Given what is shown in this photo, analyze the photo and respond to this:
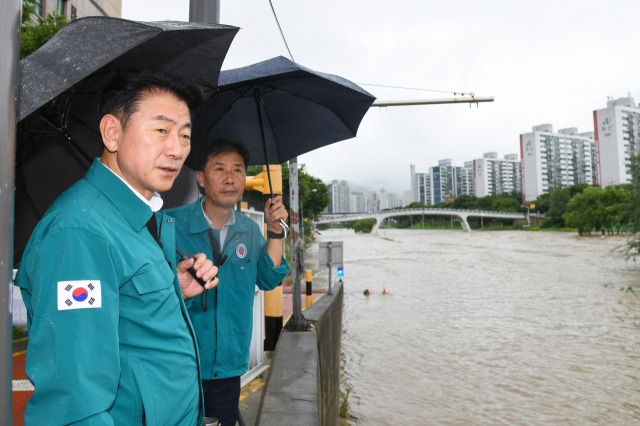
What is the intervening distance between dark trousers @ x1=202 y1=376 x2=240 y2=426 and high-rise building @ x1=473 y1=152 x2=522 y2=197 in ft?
498

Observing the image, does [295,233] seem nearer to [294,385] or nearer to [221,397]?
[294,385]

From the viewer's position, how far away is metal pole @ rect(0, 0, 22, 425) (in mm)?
905

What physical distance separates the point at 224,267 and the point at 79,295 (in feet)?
4.00

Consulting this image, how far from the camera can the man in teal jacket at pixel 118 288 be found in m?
0.88

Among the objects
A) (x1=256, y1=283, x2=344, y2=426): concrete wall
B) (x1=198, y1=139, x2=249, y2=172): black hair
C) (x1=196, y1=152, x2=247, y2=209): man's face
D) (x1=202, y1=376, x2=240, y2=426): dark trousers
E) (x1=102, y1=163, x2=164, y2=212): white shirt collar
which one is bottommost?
(x1=256, y1=283, x2=344, y2=426): concrete wall

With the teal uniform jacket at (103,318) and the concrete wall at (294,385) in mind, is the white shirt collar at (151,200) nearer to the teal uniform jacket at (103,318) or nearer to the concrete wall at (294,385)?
the teal uniform jacket at (103,318)

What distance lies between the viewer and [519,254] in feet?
109

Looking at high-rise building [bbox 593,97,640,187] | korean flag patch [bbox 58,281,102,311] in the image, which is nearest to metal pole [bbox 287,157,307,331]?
korean flag patch [bbox 58,281,102,311]

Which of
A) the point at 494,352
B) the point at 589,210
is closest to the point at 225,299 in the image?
the point at 494,352

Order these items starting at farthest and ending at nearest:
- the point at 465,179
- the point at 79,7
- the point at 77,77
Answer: the point at 465,179
the point at 79,7
the point at 77,77

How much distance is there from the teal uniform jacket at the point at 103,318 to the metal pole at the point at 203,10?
185 centimetres

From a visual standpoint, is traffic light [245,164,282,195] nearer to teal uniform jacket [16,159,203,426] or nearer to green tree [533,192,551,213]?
teal uniform jacket [16,159,203,426]

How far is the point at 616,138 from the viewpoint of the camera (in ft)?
286

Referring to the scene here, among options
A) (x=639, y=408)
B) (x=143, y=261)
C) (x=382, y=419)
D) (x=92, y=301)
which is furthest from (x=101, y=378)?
(x=639, y=408)
